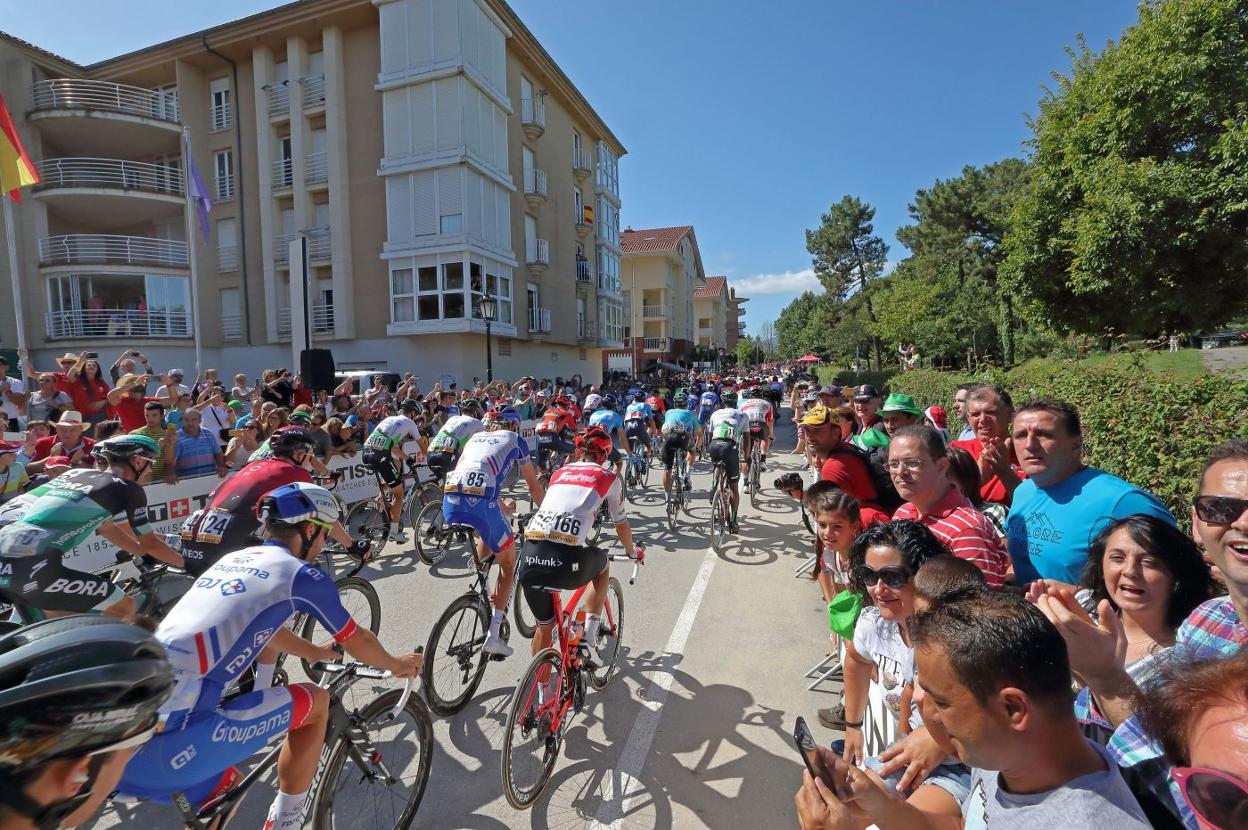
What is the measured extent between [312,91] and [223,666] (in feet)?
85.3

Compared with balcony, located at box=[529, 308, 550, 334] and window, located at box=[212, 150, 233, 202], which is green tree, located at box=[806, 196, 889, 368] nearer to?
balcony, located at box=[529, 308, 550, 334]

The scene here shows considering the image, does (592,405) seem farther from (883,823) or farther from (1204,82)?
(1204,82)

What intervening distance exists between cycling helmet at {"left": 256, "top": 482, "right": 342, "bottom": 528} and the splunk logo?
0.85 m

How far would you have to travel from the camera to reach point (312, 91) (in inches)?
838

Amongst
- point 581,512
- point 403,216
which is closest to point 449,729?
point 581,512

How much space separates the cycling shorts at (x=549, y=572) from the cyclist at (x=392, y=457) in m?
4.52

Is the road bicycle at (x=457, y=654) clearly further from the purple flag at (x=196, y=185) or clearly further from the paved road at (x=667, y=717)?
the purple flag at (x=196, y=185)

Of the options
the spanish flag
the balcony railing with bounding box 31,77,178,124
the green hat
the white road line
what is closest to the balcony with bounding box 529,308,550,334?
the balcony railing with bounding box 31,77,178,124

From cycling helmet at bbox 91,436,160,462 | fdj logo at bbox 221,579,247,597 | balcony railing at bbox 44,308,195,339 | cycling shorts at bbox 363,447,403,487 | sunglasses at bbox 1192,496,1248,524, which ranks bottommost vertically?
cycling shorts at bbox 363,447,403,487

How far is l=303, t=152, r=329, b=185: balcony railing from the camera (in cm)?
2134

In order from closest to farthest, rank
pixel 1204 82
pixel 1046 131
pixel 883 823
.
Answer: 1. pixel 883 823
2. pixel 1204 82
3. pixel 1046 131

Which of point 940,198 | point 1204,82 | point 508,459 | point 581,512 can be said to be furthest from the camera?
point 940,198

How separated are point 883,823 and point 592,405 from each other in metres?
9.93

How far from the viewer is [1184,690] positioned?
1121mm
